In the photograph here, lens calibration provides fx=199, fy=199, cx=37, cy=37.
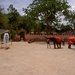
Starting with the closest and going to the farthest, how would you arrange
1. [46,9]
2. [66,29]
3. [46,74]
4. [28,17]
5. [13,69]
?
[46,74] < [13,69] < [46,9] < [28,17] < [66,29]

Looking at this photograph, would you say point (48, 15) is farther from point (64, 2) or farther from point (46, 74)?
point (46, 74)

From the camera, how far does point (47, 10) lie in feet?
121

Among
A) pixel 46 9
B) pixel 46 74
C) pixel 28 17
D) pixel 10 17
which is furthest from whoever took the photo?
pixel 10 17

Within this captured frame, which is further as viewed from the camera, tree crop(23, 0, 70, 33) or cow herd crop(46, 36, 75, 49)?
tree crop(23, 0, 70, 33)

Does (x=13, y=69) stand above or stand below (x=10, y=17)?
→ below

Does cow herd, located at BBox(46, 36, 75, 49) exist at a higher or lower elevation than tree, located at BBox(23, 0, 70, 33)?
lower

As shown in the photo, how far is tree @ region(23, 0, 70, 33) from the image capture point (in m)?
36.2

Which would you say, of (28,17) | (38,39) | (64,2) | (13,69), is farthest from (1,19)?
(13,69)

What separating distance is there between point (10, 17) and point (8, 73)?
43.0m

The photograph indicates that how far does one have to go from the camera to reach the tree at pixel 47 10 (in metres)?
36.2

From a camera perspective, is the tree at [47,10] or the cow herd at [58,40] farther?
the tree at [47,10]

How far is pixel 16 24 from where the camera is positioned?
52.5 m

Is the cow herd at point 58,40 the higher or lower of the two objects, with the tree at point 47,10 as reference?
lower

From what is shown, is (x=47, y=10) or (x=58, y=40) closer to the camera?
(x=58, y=40)
